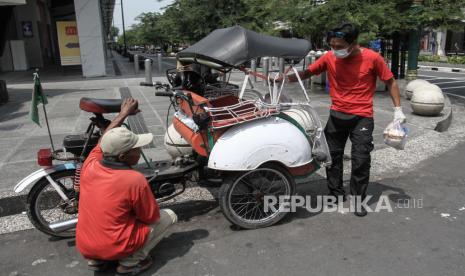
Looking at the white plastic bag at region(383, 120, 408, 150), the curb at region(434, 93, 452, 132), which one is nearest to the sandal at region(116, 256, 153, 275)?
the white plastic bag at region(383, 120, 408, 150)

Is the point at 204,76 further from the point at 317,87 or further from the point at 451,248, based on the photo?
the point at 317,87

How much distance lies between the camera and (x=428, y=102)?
826 cm

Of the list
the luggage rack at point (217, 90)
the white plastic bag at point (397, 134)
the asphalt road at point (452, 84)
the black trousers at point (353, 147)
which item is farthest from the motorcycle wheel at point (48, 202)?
the asphalt road at point (452, 84)

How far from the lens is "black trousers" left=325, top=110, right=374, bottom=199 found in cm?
404

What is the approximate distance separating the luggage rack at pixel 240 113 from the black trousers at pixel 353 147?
33.1 inches

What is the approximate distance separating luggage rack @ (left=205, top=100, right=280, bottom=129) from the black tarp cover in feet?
1.39

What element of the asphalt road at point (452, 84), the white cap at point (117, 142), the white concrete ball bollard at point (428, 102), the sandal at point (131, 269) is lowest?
the asphalt road at point (452, 84)

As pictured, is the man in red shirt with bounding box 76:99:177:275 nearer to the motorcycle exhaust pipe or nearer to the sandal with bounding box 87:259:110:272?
the sandal with bounding box 87:259:110:272

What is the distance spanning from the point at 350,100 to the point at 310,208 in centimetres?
121

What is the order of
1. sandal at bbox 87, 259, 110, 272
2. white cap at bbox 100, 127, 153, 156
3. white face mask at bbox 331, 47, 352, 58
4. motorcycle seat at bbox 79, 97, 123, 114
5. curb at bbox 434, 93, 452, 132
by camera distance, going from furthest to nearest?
curb at bbox 434, 93, 452, 132 → white face mask at bbox 331, 47, 352, 58 → motorcycle seat at bbox 79, 97, 123, 114 → sandal at bbox 87, 259, 110, 272 → white cap at bbox 100, 127, 153, 156

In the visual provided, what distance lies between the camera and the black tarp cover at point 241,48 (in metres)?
3.52

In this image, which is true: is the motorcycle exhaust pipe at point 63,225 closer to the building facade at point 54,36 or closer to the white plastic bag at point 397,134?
the white plastic bag at point 397,134

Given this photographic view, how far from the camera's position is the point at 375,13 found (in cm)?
952

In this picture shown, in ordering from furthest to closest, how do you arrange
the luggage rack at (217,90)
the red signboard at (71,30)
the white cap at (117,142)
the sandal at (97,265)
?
the red signboard at (71,30) < the luggage rack at (217,90) < the sandal at (97,265) < the white cap at (117,142)
